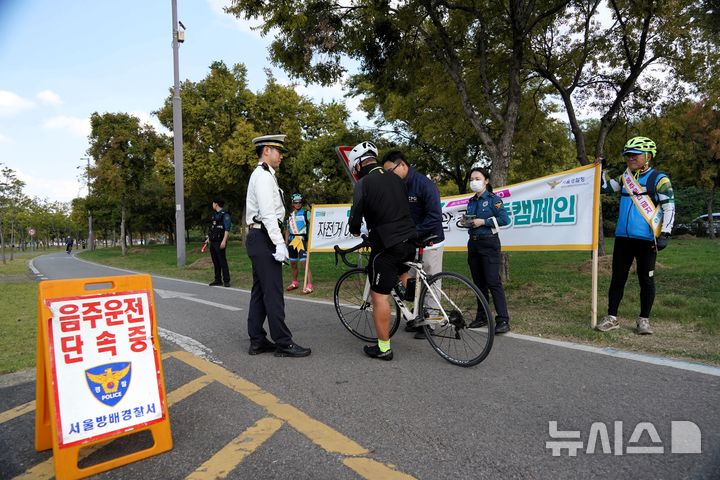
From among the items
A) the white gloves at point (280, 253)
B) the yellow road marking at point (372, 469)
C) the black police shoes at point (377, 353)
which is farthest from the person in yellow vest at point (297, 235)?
the yellow road marking at point (372, 469)

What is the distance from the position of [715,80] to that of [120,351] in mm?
15081

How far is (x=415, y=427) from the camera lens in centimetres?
271

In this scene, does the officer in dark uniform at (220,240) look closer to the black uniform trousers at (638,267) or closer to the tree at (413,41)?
the tree at (413,41)

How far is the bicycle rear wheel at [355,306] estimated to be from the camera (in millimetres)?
4934

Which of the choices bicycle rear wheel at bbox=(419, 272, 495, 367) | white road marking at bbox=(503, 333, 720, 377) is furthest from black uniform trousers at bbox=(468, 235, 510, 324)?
bicycle rear wheel at bbox=(419, 272, 495, 367)

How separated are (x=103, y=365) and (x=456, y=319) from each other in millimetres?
2802

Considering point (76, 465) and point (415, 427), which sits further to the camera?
point (415, 427)

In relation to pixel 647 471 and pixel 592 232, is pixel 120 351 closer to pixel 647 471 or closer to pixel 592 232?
pixel 647 471

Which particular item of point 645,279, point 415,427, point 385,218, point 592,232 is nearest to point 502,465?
point 415,427

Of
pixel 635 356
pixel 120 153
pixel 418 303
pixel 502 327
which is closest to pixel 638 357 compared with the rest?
pixel 635 356

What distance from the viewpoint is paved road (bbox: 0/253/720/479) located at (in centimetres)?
229

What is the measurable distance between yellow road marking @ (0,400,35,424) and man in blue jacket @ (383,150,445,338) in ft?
10.7

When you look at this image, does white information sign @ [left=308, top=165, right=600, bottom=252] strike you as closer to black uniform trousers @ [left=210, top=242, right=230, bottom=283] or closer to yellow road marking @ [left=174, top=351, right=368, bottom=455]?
yellow road marking @ [left=174, top=351, right=368, bottom=455]

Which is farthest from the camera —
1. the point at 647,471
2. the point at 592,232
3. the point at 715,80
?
the point at 715,80
